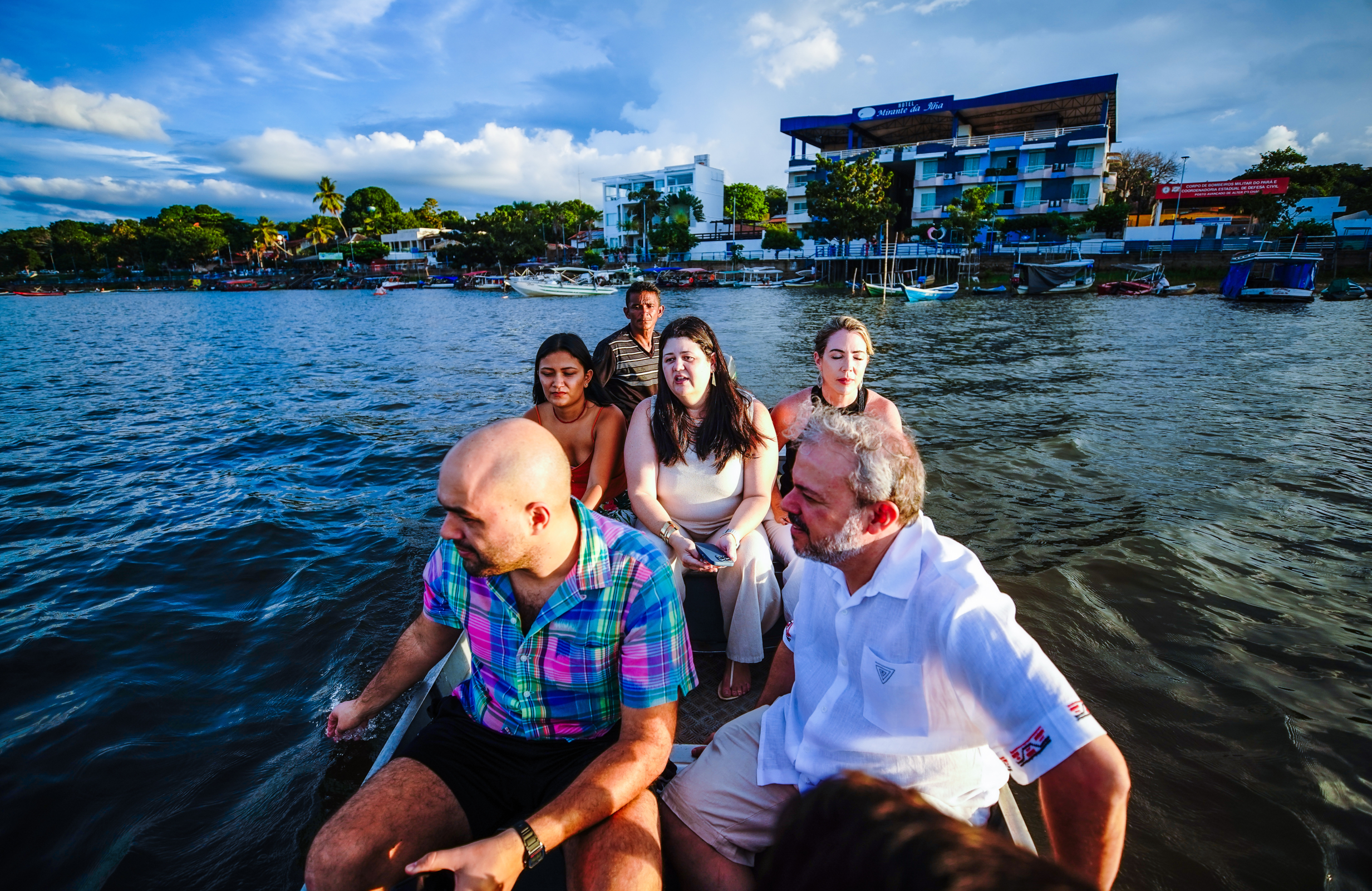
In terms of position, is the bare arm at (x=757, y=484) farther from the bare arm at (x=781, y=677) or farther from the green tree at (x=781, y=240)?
the green tree at (x=781, y=240)

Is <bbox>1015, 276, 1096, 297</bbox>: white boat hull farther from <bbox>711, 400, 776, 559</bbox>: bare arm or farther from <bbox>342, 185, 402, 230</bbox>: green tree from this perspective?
<bbox>342, 185, 402, 230</bbox>: green tree

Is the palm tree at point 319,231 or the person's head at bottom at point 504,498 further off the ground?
the palm tree at point 319,231

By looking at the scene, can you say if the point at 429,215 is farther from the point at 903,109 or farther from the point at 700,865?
the point at 700,865

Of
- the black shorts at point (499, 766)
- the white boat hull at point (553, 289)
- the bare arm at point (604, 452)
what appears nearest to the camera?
the black shorts at point (499, 766)

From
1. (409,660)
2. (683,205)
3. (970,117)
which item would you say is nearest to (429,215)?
(683,205)

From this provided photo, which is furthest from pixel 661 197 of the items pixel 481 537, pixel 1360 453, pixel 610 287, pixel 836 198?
pixel 481 537

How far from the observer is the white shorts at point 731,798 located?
1.99 m

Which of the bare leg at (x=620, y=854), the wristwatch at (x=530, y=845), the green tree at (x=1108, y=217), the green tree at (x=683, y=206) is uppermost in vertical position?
the green tree at (x=683, y=206)

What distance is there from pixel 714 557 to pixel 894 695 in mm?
1768

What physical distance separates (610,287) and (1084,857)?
2471 inches

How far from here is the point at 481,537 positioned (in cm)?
184

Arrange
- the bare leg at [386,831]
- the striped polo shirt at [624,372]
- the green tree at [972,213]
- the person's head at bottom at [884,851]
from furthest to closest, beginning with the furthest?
1. the green tree at [972,213]
2. the striped polo shirt at [624,372]
3. the bare leg at [386,831]
4. the person's head at bottom at [884,851]

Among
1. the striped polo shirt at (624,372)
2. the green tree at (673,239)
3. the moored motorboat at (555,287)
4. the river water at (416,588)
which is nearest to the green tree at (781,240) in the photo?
the green tree at (673,239)

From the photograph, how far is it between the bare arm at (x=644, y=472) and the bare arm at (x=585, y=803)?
5.37 feet
